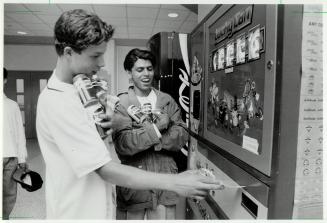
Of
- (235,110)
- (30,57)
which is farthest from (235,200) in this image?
(30,57)

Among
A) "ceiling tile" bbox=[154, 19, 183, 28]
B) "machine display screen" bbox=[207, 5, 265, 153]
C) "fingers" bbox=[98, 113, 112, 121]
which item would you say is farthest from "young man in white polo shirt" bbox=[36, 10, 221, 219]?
"ceiling tile" bbox=[154, 19, 183, 28]

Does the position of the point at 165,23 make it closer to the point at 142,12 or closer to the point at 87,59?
the point at 142,12

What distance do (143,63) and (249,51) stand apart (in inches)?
21.2

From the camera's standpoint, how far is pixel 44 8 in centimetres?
92

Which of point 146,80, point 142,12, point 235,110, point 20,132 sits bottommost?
point 20,132

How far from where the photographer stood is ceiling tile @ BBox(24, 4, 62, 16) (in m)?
0.91

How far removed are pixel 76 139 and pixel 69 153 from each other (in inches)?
1.8

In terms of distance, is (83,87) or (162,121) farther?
(162,121)

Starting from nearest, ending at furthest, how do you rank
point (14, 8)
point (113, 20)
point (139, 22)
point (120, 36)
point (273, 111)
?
point (273, 111) < point (14, 8) < point (113, 20) < point (139, 22) < point (120, 36)

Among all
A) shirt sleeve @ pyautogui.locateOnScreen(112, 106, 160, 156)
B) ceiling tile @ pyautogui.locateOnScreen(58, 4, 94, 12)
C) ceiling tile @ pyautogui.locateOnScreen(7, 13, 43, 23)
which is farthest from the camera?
shirt sleeve @ pyautogui.locateOnScreen(112, 106, 160, 156)

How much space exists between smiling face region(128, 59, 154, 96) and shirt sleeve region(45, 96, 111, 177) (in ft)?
1.53

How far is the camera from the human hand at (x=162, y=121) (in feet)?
3.74

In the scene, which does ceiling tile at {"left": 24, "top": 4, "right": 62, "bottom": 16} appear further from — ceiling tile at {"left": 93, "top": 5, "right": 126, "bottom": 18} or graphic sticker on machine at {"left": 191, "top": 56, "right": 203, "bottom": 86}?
graphic sticker on machine at {"left": 191, "top": 56, "right": 203, "bottom": 86}

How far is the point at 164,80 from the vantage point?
5.17ft
